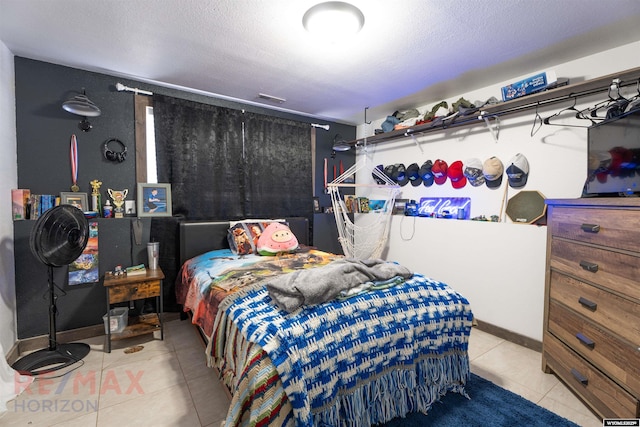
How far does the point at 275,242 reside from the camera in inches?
113

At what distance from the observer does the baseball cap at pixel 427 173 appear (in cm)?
335

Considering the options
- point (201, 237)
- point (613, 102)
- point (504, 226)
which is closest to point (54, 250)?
point (201, 237)

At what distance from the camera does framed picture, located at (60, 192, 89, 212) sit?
2449 mm

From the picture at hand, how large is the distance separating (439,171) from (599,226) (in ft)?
5.71

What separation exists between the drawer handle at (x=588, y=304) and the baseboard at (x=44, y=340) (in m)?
3.72

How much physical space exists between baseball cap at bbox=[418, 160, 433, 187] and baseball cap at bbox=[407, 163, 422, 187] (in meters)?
0.08

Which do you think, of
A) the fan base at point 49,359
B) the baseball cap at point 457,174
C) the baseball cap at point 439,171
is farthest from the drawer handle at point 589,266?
the fan base at point 49,359

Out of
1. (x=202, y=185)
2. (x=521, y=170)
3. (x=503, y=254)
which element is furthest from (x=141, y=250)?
(x=521, y=170)

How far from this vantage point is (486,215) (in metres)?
2.87

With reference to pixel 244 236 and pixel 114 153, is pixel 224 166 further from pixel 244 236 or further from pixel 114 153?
pixel 114 153

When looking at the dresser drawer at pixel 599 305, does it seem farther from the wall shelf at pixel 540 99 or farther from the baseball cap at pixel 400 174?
the baseball cap at pixel 400 174

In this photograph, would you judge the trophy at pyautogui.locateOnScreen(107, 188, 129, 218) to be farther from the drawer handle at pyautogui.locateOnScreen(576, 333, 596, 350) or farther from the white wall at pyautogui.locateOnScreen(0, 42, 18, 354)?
the drawer handle at pyautogui.locateOnScreen(576, 333, 596, 350)

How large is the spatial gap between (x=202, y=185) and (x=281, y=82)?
1.37 meters

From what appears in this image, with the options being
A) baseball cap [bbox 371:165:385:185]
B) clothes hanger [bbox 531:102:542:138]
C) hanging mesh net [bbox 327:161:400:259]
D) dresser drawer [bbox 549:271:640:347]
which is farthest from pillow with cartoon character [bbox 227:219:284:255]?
clothes hanger [bbox 531:102:542:138]
